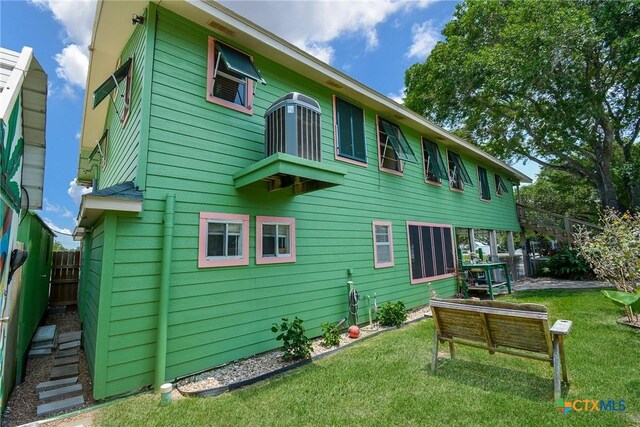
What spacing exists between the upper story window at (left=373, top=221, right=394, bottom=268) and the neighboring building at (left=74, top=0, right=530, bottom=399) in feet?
0.16

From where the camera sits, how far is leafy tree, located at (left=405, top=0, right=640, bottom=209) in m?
11.2

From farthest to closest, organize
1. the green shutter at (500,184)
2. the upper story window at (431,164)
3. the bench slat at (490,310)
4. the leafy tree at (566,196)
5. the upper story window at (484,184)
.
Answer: the leafy tree at (566,196)
the green shutter at (500,184)
the upper story window at (484,184)
the upper story window at (431,164)
the bench slat at (490,310)

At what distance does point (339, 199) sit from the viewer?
6.39 m

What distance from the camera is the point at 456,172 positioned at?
1070 centimetres

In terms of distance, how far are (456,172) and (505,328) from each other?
26.9 feet

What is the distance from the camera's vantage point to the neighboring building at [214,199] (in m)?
3.67

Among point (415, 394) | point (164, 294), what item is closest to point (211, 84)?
point (164, 294)

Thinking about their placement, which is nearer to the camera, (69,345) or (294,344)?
(294,344)

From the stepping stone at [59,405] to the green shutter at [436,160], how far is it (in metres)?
9.35

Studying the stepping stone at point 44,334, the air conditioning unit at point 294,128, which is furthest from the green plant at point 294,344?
the stepping stone at point 44,334

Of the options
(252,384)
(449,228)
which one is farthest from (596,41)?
(252,384)

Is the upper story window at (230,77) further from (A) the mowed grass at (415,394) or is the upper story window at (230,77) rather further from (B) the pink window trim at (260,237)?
(A) the mowed grass at (415,394)

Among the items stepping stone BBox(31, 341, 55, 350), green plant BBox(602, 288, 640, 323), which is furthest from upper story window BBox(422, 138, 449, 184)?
stepping stone BBox(31, 341, 55, 350)

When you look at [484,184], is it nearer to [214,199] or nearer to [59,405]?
[214,199]
